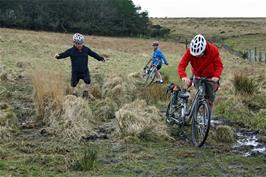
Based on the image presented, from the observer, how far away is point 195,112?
900 cm

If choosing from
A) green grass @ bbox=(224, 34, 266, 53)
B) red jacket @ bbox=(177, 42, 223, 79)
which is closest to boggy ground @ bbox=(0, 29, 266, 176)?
red jacket @ bbox=(177, 42, 223, 79)

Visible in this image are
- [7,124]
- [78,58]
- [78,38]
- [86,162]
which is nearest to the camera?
[86,162]

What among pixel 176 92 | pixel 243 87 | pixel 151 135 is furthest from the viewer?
pixel 243 87

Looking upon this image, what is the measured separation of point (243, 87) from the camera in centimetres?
1387

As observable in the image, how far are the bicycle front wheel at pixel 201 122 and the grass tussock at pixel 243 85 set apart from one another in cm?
503

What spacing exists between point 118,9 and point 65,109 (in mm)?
63452

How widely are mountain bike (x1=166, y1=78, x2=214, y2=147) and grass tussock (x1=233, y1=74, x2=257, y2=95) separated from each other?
159 inches

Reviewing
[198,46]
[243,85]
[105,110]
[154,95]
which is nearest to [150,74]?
[154,95]

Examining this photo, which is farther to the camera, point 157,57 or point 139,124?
point 157,57

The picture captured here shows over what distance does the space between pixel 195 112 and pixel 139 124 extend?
1.07 m

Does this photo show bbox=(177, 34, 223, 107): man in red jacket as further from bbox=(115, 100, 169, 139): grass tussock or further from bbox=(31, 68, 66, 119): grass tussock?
bbox=(31, 68, 66, 119): grass tussock

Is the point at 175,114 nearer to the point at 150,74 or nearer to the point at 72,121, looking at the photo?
the point at 72,121

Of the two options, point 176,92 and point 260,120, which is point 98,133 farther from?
point 260,120

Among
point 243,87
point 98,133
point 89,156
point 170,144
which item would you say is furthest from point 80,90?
point 89,156
